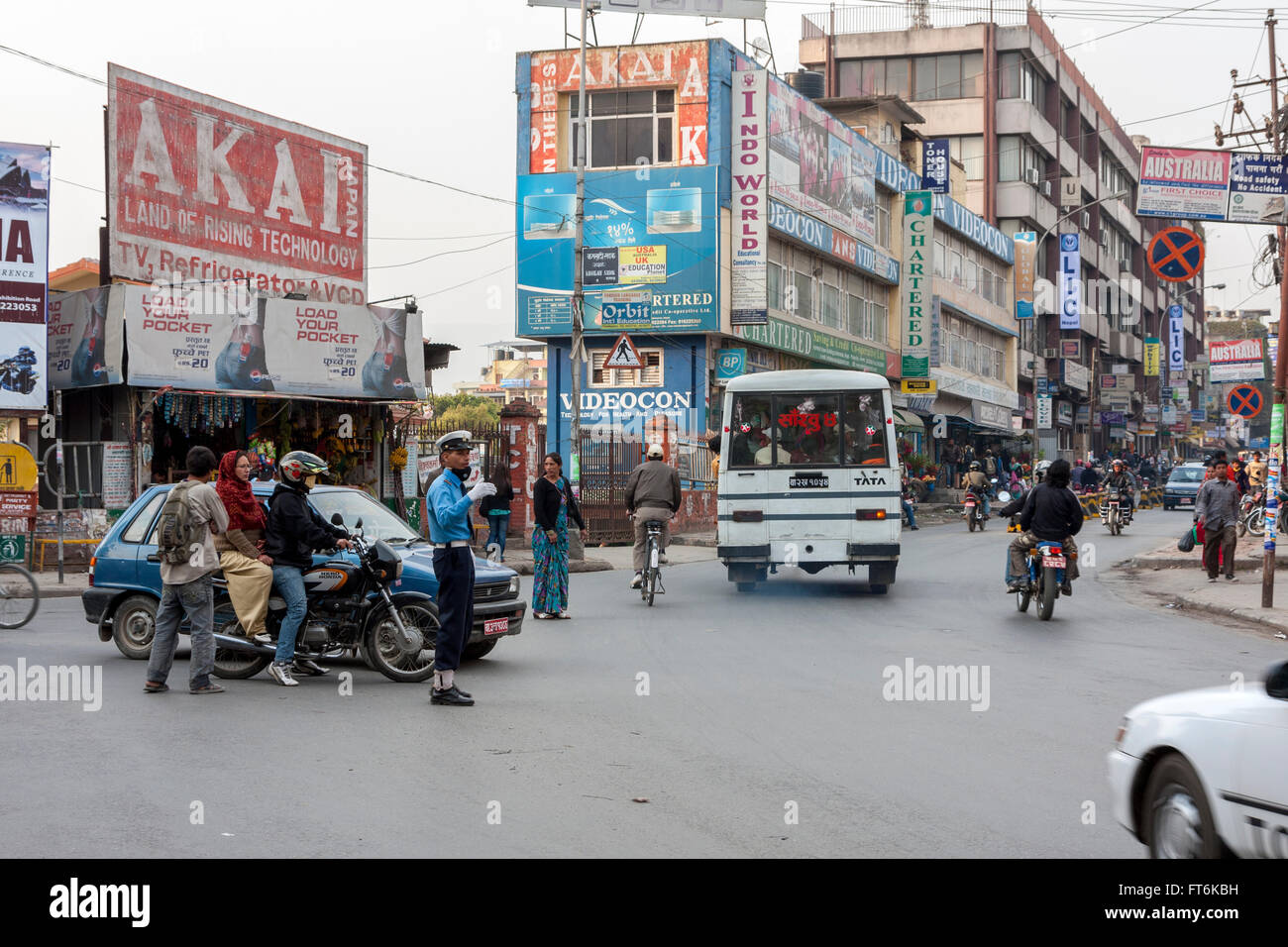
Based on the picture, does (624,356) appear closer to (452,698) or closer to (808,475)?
(808,475)

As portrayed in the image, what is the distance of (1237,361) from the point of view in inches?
939

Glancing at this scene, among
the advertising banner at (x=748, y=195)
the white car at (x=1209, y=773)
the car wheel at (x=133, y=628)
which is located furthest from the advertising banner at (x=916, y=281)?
the white car at (x=1209, y=773)

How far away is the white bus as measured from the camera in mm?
17672

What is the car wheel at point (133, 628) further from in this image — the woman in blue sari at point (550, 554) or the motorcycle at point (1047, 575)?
the motorcycle at point (1047, 575)

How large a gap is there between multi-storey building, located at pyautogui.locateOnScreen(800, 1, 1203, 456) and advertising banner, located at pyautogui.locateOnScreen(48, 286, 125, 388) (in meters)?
35.9

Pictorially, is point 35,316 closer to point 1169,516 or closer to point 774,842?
point 774,842

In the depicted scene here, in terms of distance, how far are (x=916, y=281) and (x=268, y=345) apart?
1323 inches

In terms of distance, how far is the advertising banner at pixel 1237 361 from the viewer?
23.6 meters

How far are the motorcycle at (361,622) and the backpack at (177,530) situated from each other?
0.88 meters

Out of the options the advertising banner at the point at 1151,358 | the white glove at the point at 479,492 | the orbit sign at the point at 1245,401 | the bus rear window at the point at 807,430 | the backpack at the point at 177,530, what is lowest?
the backpack at the point at 177,530

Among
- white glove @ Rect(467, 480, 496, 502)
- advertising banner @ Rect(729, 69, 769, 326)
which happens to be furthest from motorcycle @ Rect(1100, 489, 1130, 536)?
white glove @ Rect(467, 480, 496, 502)

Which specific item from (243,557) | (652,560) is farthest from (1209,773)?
(652,560)

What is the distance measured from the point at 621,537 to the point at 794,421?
1072 cm
